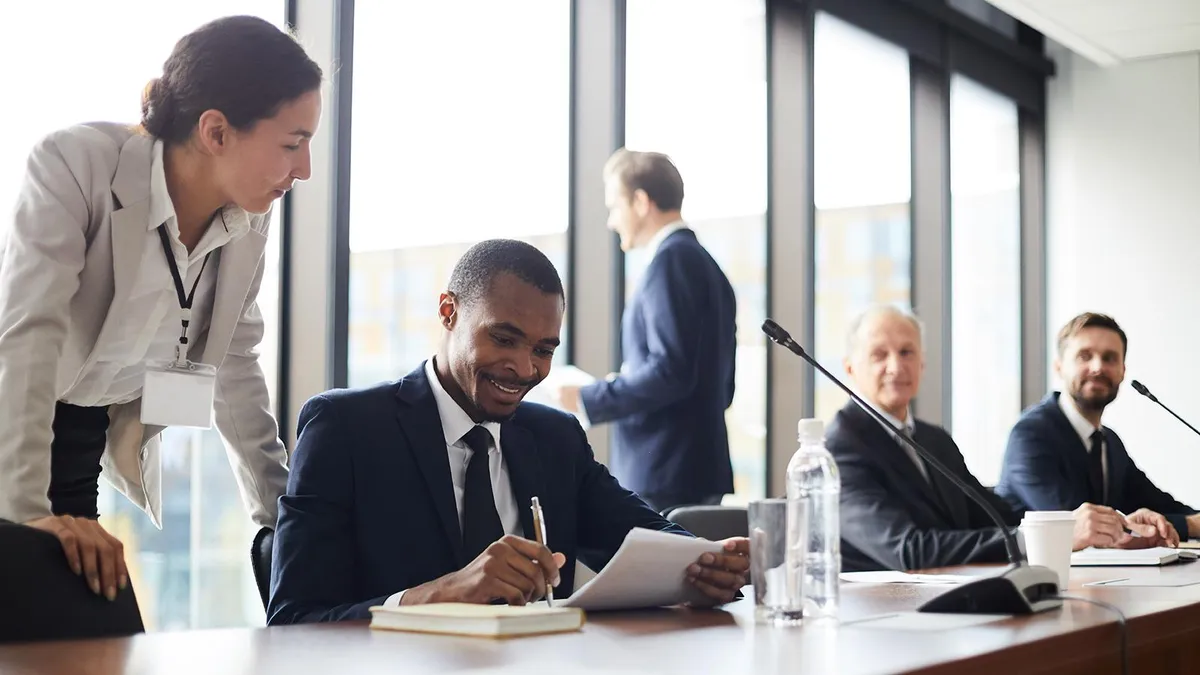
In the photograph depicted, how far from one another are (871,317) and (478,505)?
1821mm

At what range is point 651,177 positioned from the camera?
12.9 feet

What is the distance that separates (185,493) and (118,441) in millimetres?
1075

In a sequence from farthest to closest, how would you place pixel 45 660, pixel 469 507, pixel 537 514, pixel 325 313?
pixel 325 313 < pixel 469 507 < pixel 537 514 < pixel 45 660

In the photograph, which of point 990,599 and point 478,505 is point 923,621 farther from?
point 478,505

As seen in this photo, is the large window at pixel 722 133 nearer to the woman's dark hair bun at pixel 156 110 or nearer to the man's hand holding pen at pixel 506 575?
the woman's dark hair bun at pixel 156 110

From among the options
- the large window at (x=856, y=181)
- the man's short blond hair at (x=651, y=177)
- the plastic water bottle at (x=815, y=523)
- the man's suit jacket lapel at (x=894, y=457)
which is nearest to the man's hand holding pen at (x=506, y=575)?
the plastic water bottle at (x=815, y=523)

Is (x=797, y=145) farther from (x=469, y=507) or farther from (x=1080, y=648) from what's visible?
(x=1080, y=648)

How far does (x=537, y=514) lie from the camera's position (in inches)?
76.8

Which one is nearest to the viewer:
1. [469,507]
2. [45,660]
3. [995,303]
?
[45,660]

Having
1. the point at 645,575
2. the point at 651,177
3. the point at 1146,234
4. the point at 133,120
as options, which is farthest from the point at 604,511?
the point at 1146,234

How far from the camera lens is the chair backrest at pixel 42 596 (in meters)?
1.58

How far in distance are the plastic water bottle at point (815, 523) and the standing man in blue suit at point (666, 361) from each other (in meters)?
1.88

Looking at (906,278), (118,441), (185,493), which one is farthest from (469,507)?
(906,278)

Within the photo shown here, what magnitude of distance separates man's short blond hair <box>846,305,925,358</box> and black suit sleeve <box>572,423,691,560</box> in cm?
140
